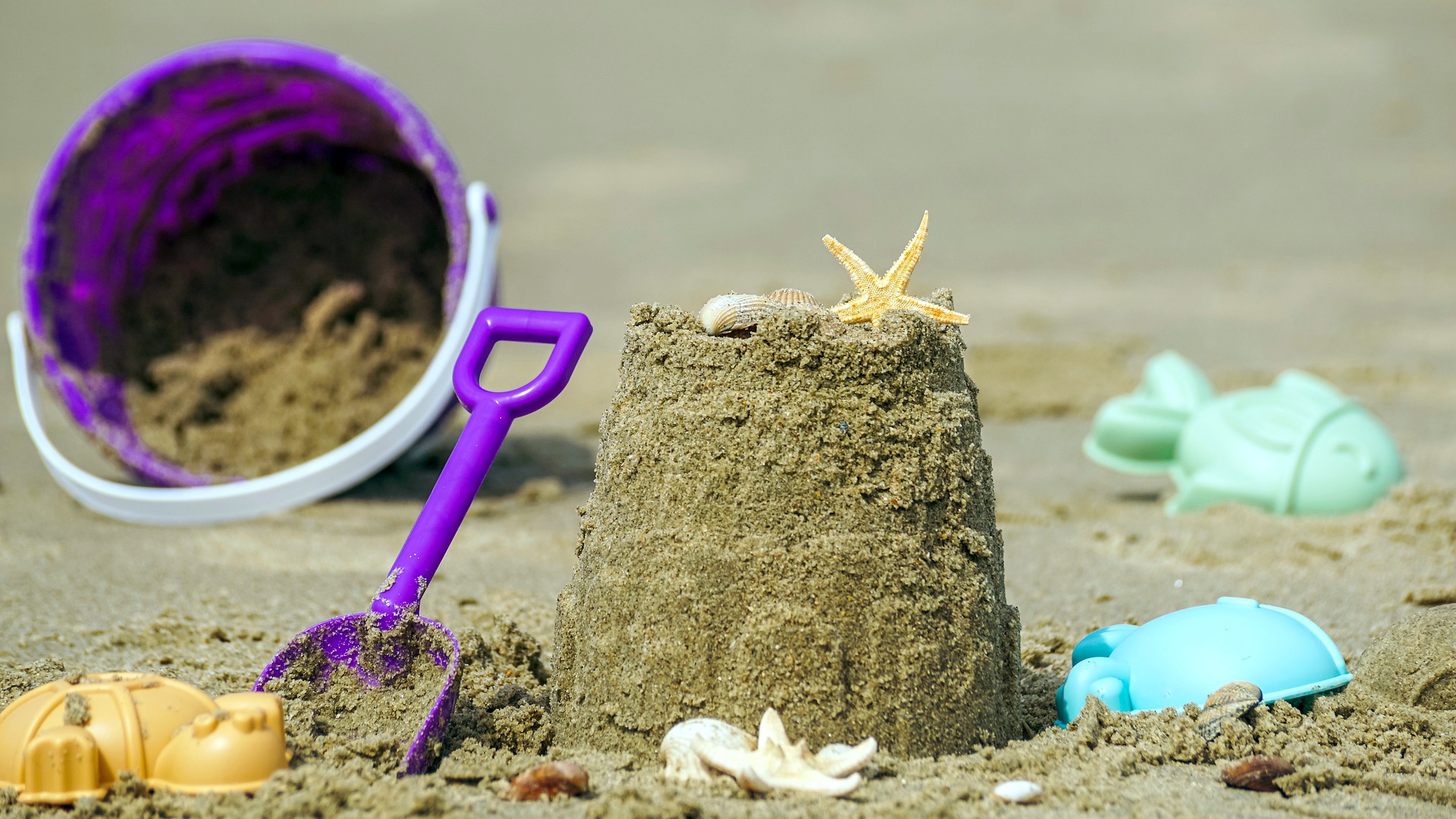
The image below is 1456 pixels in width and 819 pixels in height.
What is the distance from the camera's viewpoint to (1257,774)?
1.86 meters

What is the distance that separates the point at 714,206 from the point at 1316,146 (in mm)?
5952

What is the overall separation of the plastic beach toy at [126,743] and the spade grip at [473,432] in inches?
14.2

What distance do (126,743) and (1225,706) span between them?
5.77ft

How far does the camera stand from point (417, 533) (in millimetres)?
2070

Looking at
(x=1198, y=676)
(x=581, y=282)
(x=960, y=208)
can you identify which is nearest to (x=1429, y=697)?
(x=1198, y=676)

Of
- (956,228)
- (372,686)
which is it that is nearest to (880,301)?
(372,686)

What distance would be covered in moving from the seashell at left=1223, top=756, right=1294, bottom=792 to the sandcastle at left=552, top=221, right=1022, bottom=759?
0.38 m

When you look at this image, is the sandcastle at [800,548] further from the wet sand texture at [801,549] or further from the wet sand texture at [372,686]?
the wet sand texture at [372,686]

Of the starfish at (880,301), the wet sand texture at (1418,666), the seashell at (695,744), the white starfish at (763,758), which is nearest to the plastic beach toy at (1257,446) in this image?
the wet sand texture at (1418,666)

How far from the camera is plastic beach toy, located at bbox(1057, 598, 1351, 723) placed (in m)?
2.15

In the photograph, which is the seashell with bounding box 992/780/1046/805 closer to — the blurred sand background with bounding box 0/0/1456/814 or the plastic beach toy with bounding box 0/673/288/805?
the blurred sand background with bounding box 0/0/1456/814

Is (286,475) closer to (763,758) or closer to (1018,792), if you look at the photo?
(763,758)

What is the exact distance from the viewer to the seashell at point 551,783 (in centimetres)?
176

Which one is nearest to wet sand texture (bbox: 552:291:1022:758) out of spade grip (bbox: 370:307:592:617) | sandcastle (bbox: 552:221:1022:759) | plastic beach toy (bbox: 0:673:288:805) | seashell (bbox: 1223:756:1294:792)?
sandcastle (bbox: 552:221:1022:759)
